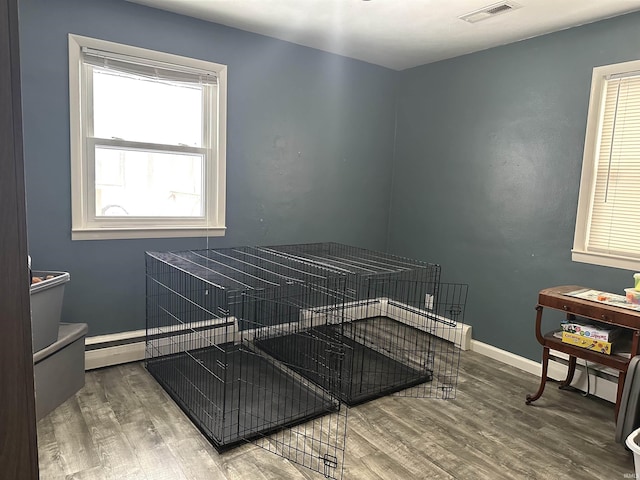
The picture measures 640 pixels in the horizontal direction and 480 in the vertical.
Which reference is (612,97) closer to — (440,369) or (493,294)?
(493,294)

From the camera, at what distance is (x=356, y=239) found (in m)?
4.15

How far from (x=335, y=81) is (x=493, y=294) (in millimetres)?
2212

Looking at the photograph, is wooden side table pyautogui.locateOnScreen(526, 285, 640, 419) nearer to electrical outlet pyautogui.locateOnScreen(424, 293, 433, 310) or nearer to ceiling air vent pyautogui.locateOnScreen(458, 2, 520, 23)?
electrical outlet pyautogui.locateOnScreen(424, 293, 433, 310)

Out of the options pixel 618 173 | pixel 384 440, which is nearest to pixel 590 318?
pixel 618 173

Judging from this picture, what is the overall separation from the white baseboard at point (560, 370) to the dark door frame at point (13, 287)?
3.06m

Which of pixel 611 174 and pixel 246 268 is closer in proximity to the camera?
pixel 611 174

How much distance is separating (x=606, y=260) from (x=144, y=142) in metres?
3.14

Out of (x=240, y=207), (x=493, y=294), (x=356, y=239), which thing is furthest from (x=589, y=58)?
Answer: (x=240, y=207)

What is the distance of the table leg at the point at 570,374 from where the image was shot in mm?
2850

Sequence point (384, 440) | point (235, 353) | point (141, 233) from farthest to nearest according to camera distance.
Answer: point (235, 353)
point (141, 233)
point (384, 440)

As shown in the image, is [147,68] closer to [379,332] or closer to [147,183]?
[147,183]

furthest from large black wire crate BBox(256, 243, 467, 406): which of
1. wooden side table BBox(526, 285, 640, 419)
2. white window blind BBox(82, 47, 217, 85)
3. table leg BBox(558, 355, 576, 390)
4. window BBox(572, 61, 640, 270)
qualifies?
white window blind BBox(82, 47, 217, 85)

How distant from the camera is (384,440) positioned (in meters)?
2.26

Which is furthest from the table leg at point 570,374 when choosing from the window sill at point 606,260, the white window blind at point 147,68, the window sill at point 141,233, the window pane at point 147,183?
the white window blind at point 147,68
